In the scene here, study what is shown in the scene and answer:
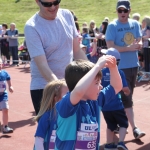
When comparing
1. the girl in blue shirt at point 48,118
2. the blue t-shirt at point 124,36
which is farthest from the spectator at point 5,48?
the girl in blue shirt at point 48,118

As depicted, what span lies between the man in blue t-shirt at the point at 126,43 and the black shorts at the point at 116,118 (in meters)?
0.44

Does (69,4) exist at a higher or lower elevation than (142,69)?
higher

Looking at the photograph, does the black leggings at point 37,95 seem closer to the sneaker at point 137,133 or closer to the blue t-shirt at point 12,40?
the sneaker at point 137,133

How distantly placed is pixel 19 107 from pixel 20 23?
2660 cm

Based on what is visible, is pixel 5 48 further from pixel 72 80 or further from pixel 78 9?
pixel 78 9

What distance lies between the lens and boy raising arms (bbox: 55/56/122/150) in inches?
98.7

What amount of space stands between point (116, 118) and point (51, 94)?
7.38 ft

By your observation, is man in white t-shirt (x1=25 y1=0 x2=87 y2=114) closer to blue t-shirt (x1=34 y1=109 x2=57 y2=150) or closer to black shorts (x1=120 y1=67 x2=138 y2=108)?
blue t-shirt (x1=34 y1=109 x2=57 y2=150)

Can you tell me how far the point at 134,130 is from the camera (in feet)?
18.7

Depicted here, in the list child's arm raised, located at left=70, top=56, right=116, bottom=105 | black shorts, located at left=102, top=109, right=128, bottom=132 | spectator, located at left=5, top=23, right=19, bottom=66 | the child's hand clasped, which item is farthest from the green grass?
child's arm raised, located at left=70, top=56, right=116, bottom=105

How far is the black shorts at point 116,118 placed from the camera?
17.1 ft

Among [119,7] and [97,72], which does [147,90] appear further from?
[97,72]

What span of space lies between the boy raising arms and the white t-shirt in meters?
0.81

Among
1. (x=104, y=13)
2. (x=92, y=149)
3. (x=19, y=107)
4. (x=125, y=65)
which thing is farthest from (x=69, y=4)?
(x=92, y=149)
